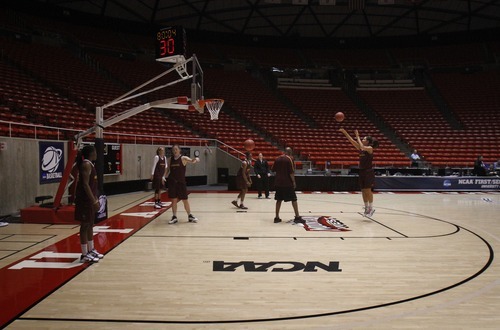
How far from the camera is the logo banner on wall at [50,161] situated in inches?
402

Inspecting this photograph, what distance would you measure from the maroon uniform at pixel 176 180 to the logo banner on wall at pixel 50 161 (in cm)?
408

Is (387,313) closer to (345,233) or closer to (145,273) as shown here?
(145,273)

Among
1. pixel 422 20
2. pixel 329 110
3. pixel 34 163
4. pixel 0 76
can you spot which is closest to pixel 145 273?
pixel 34 163

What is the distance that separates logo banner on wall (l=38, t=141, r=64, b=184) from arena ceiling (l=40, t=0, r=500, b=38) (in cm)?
1531

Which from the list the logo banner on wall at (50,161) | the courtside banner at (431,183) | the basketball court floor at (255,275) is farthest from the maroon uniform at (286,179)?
the courtside banner at (431,183)

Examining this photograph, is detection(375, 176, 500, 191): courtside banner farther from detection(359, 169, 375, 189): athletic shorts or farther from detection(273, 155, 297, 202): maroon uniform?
detection(273, 155, 297, 202): maroon uniform

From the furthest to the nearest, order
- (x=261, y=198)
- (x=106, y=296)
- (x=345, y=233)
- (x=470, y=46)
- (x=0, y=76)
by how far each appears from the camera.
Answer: (x=470, y=46)
(x=0, y=76)
(x=261, y=198)
(x=345, y=233)
(x=106, y=296)

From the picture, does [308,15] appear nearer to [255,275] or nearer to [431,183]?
[431,183]

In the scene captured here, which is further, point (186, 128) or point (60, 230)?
point (186, 128)

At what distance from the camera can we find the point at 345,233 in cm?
754

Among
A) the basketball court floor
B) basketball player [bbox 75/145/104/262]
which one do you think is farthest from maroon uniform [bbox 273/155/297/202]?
basketball player [bbox 75/145/104/262]

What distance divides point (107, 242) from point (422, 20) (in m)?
27.2

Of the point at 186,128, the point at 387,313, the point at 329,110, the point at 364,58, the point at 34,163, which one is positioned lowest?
the point at 387,313

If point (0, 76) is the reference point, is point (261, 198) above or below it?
below
